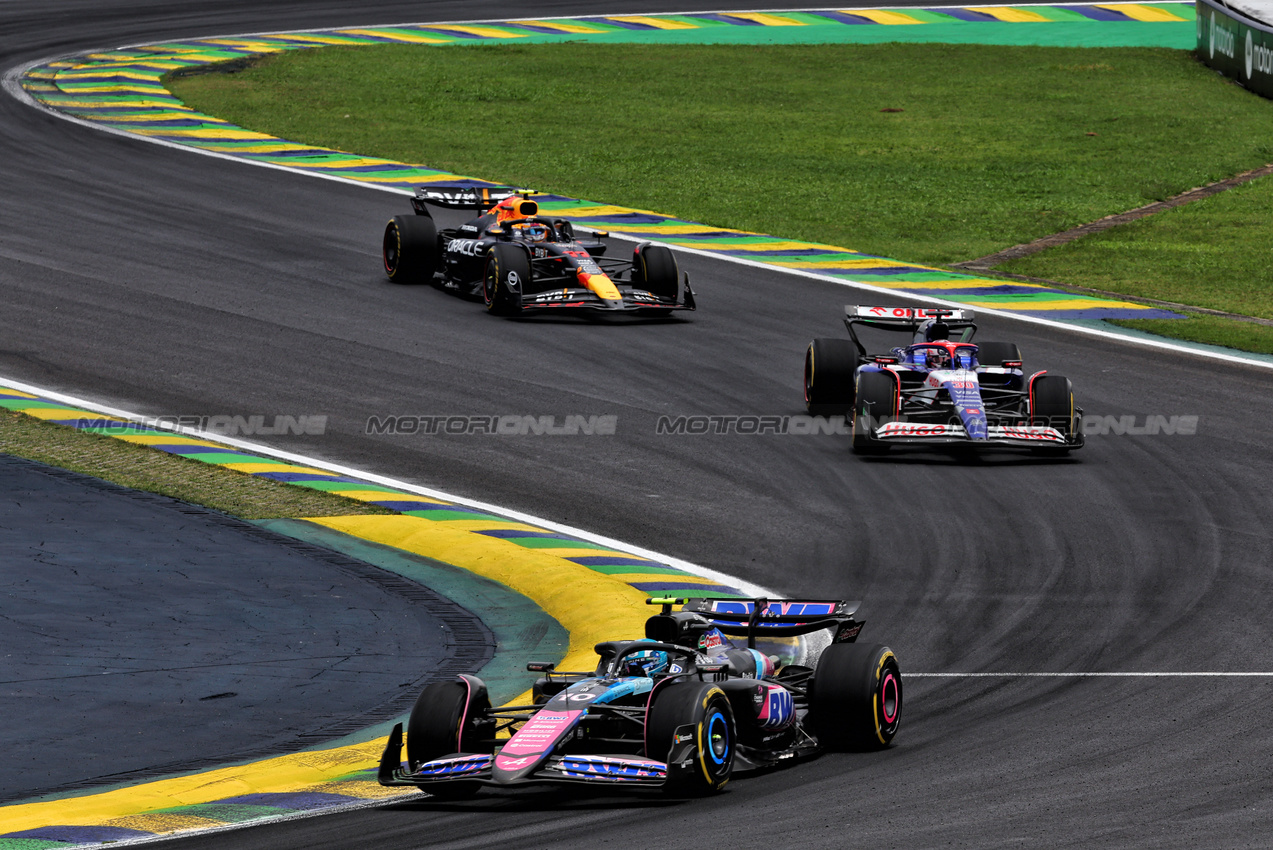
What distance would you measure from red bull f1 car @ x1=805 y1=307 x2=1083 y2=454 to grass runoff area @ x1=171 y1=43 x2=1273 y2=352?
5.60 m

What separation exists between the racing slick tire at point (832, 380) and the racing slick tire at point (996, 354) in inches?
52.9

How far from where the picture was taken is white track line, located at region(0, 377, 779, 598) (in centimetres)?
1425

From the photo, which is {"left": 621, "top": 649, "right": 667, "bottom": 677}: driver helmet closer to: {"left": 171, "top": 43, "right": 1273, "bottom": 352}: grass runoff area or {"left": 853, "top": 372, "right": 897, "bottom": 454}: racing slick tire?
{"left": 853, "top": 372, "right": 897, "bottom": 454}: racing slick tire

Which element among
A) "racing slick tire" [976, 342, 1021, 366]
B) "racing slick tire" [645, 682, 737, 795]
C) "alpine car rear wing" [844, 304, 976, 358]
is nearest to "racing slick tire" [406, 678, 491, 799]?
"racing slick tire" [645, 682, 737, 795]

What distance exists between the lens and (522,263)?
2278 cm

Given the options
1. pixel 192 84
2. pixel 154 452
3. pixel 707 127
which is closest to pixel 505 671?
pixel 154 452

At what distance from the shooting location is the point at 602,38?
45.7 metres

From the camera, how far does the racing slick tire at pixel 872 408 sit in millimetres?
17781

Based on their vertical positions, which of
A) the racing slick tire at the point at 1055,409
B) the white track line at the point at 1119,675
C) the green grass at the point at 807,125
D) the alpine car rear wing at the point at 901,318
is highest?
the green grass at the point at 807,125

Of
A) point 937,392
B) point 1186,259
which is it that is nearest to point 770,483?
point 937,392

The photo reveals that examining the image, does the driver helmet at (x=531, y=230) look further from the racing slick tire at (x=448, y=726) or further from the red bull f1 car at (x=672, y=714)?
the racing slick tire at (x=448, y=726)

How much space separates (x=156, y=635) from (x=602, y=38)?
35605 millimetres

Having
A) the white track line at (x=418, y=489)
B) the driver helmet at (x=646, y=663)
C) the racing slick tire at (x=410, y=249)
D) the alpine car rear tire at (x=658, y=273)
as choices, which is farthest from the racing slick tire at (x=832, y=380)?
the driver helmet at (x=646, y=663)

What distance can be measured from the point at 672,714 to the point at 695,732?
0.50 feet
